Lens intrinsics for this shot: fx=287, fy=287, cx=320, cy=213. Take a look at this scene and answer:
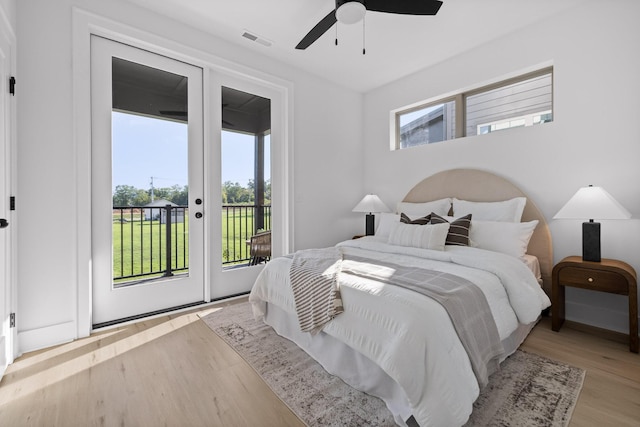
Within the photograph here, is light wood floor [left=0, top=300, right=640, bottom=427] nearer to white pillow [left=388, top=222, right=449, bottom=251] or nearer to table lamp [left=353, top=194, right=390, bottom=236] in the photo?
white pillow [left=388, top=222, right=449, bottom=251]

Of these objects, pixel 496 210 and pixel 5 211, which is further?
pixel 496 210

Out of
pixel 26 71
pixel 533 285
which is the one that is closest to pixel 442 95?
pixel 533 285

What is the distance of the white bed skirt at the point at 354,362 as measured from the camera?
55.0 inches

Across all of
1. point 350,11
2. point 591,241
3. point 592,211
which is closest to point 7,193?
point 350,11

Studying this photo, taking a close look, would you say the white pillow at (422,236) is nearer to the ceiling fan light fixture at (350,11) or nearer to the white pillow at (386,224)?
the white pillow at (386,224)

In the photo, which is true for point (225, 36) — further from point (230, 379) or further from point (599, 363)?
point (599, 363)

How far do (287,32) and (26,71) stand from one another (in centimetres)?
213

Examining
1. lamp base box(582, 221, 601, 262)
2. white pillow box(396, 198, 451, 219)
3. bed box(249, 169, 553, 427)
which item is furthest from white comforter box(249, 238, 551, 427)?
white pillow box(396, 198, 451, 219)

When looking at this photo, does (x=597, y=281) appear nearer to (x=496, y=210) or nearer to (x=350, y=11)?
(x=496, y=210)

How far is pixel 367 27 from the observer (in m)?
2.80

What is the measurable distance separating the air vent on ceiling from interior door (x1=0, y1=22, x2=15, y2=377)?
71.7 inches

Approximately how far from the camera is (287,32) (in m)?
2.91

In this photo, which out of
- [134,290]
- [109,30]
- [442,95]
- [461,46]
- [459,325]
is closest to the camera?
[459,325]

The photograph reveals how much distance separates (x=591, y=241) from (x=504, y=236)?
585 millimetres
